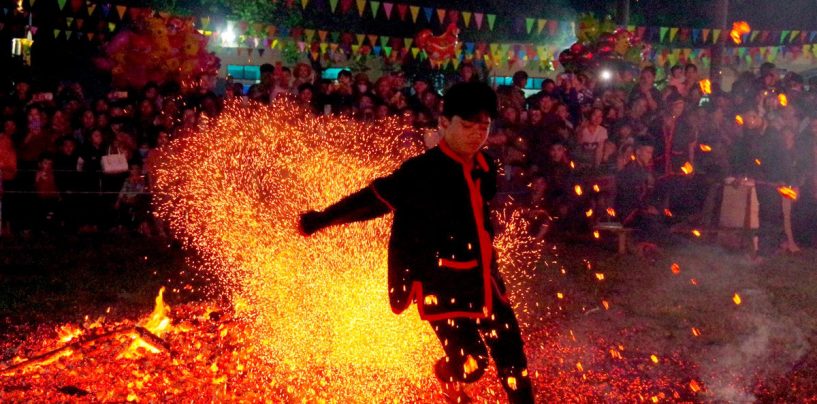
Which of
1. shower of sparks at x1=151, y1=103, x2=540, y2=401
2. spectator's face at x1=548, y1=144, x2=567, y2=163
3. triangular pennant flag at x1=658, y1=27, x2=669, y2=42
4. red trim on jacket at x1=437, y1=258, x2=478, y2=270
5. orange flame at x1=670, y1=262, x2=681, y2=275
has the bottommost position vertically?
orange flame at x1=670, y1=262, x2=681, y2=275

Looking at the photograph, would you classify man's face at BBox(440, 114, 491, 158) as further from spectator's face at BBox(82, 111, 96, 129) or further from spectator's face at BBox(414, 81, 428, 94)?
spectator's face at BBox(82, 111, 96, 129)

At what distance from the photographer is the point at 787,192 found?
1059 cm

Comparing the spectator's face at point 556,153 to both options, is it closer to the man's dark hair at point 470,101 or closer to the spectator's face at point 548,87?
the spectator's face at point 548,87

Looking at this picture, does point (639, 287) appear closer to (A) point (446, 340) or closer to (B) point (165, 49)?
(A) point (446, 340)

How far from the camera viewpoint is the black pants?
4.15 m

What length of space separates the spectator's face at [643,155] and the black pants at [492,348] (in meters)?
6.76

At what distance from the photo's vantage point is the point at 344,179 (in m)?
7.57

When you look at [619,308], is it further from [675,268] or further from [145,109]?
[145,109]

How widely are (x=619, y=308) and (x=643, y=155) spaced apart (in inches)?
140

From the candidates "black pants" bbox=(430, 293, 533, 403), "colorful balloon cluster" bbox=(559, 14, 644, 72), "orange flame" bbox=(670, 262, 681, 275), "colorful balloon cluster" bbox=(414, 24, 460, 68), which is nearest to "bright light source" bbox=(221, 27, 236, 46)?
"colorful balloon cluster" bbox=(414, 24, 460, 68)

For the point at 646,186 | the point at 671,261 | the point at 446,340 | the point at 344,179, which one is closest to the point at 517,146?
the point at 646,186

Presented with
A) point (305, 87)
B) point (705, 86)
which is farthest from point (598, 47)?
point (305, 87)

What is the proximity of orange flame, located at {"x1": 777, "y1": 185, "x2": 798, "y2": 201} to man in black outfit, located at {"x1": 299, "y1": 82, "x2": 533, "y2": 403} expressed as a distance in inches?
293

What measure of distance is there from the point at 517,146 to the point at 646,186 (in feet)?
5.12
